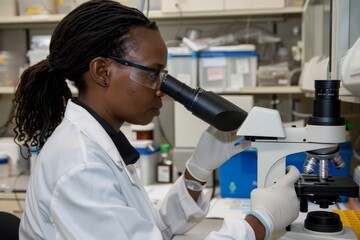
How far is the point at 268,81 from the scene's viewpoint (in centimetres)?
210

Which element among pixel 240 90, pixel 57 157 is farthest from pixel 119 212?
pixel 240 90

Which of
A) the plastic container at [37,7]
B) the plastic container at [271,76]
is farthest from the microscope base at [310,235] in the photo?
the plastic container at [37,7]

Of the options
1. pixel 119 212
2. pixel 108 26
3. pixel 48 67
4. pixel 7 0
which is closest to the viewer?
pixel 119 212

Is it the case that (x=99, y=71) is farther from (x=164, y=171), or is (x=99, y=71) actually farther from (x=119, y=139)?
(x=164, y=171)

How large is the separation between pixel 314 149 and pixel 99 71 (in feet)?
1.69

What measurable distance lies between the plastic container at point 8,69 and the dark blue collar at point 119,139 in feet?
4.96

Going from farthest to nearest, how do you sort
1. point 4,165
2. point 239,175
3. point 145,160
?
1. point 4,165
2. point 145,160
3. point 239,175

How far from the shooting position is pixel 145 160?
7.03 ft

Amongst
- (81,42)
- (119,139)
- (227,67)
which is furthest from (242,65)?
(81,42)

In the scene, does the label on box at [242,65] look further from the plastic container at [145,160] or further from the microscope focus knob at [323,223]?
the microscope focus knob at [323,223]

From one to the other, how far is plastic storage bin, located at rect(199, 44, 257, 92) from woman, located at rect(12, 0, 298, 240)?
904 millimetres

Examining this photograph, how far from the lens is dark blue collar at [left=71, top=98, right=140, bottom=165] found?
0.99 metres

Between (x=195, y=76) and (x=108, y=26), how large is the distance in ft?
3.76

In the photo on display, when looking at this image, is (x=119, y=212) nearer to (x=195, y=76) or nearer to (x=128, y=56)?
(x=128, y=56)
